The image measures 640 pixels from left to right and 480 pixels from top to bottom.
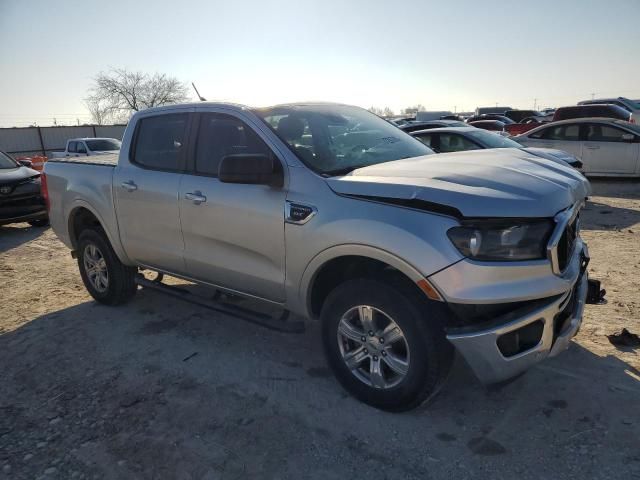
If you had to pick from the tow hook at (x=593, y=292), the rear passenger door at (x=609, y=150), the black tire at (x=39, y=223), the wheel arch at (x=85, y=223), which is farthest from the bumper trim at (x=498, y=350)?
the rear passenger door at (x=609, y=150)

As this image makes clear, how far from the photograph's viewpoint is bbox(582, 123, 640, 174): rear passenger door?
1091 cm

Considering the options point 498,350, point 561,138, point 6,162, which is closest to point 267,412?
point 498,350

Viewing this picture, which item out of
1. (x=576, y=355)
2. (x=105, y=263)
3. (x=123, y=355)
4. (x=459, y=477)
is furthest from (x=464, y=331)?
(x=105, y=263)

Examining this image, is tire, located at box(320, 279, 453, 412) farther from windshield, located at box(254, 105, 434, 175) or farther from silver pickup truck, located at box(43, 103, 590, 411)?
windshield, located at box(254, 105, 434, 175)

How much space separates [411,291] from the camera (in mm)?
2734

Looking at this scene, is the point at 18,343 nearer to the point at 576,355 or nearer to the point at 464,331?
the point at 464,331

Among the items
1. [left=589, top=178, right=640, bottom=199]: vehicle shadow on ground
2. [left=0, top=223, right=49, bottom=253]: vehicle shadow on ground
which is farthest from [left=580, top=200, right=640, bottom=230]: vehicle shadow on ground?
[left=0, top=223, right=49, bottom=253]: vehicle shadow on ground

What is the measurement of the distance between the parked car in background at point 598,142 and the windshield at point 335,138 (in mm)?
8585

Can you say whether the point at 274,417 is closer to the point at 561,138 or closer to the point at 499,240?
the point at 499,240

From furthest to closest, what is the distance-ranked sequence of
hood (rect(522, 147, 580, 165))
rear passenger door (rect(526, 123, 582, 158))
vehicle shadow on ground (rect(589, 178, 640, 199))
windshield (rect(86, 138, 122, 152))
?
1. windshield (rect(86, 138, 122, 152))
2. rear passenger door (rect(526, 123, 582, 158))
3. vehicle shadow on ground (rect(589, 178, 640, 199))
4. hood (rect(522, 147, 580, 165))

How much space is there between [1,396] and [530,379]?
3706mm

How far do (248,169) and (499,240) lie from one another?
5.04ft

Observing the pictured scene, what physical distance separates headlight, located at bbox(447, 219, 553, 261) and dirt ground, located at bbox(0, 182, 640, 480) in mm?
1069

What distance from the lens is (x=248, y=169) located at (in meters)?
2.99
